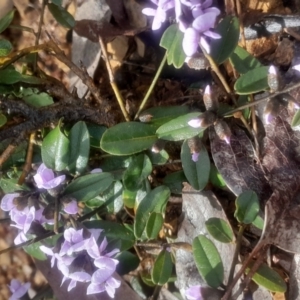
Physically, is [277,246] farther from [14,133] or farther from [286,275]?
[14,133]

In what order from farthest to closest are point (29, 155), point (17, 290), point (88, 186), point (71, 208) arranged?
point (17, 290), point (29, 155), point (88, 186), point (71, 208)

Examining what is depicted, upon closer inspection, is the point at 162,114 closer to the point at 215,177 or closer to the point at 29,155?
the point at 215,177

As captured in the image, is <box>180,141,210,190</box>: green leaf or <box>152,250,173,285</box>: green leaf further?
<box>152,250,173,285</box>: green leaf

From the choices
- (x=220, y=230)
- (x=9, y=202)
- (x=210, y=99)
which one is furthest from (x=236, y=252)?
(x=9, y=202)

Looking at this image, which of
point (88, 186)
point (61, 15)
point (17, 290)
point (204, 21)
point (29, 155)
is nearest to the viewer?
point (204, 21)

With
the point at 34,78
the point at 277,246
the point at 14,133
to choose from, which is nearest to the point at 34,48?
the point at 34,78

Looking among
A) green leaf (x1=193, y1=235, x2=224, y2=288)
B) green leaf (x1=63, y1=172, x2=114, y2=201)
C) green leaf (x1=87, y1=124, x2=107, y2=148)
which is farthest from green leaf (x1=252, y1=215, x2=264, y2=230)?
green leaf (x1=87, y1=124, x2=107, y2=148)

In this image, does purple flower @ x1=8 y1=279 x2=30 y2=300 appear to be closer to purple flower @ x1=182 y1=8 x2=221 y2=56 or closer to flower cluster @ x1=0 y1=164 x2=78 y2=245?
flower cluster @ x1=0 y1=164 x2=78 y2=245
